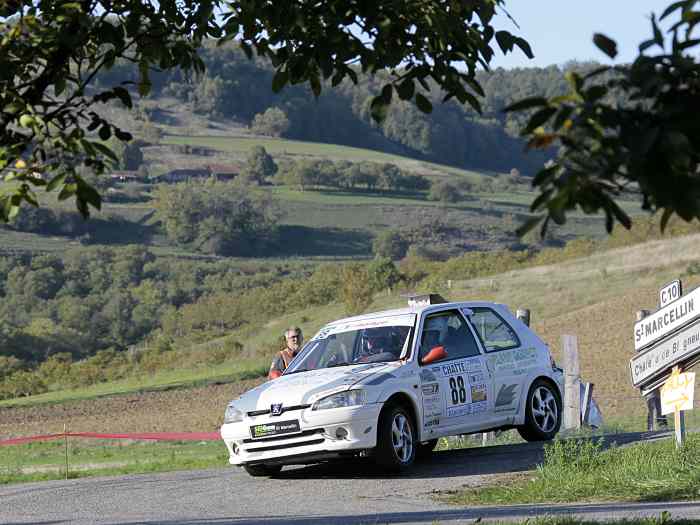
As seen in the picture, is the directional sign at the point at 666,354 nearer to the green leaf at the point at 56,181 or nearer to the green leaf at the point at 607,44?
the green leaf at the point at 56,181

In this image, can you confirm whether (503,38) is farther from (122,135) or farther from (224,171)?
(224,171)

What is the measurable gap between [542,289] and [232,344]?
65.8ft

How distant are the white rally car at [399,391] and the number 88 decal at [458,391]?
0.03 feet

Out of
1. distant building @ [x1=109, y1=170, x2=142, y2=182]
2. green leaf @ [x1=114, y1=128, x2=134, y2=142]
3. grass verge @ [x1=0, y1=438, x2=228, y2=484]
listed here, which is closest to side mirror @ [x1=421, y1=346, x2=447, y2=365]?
grass verge @ [x1=0, y1=438, x2=228, y2=484]

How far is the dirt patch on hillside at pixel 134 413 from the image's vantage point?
1543 inches

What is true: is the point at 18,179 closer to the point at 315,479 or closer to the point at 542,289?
the point at 315,479

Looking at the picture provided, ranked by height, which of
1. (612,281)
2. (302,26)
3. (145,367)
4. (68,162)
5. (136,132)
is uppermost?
(136,132)

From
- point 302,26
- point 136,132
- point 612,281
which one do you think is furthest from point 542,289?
point 136,132

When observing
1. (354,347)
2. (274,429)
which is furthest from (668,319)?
(274,429)

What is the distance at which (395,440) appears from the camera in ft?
42.3

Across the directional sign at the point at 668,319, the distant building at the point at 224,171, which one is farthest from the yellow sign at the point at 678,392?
the distant building at the point at 224,171

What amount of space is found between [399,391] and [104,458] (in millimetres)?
13575

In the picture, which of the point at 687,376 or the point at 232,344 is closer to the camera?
the point at 687,376

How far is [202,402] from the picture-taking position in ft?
154
